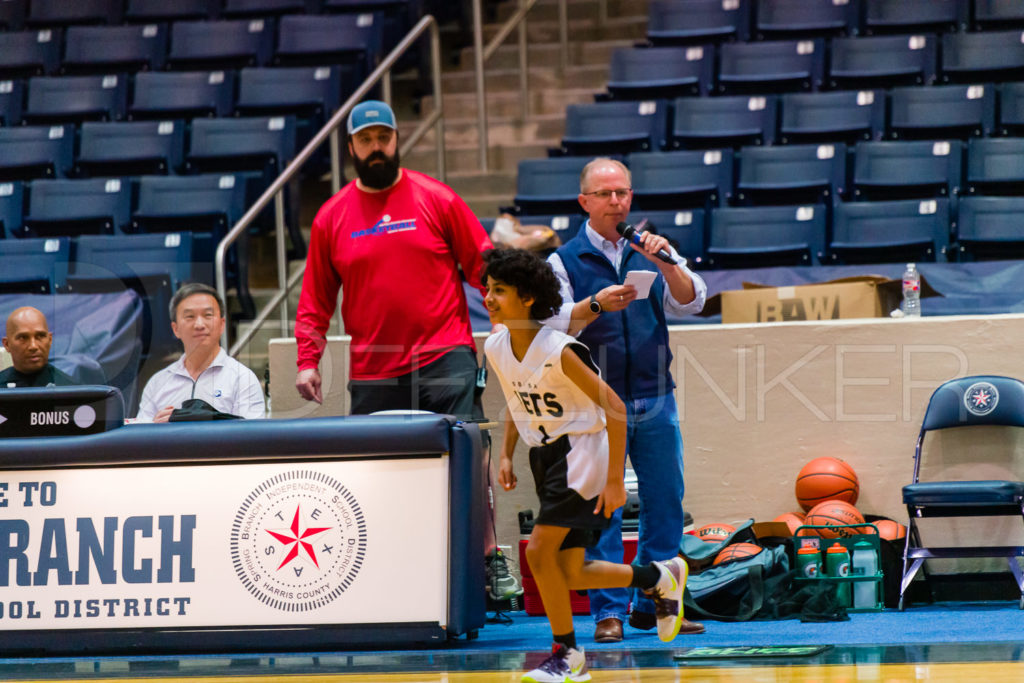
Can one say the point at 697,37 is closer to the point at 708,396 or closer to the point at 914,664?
the point at 708,396

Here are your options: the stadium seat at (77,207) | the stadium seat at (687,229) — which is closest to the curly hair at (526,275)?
the stadium seat at (687,229)

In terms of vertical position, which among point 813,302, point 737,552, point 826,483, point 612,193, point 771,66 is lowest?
point 737,552

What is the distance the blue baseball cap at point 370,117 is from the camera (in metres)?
5.37

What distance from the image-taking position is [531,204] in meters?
8.63

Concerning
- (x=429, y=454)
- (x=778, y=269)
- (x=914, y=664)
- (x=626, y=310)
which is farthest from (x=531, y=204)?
(x=914, y=664)

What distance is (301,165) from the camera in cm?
862

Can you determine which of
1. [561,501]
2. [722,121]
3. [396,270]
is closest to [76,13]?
[722,121]

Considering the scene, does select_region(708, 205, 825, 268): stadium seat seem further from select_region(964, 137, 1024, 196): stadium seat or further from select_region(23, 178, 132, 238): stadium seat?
select_region(23, 178, 132, 238): stadium seat

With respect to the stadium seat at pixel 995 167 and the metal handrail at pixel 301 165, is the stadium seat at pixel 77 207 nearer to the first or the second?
the metal handrail at pixel 301 165

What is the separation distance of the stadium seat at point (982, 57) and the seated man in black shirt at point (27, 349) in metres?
6.57

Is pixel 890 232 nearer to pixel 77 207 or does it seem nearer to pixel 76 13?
pixel 77 207

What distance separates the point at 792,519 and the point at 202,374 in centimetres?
291

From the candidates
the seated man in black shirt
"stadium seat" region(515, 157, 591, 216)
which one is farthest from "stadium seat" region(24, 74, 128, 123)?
the seated man in black shirt

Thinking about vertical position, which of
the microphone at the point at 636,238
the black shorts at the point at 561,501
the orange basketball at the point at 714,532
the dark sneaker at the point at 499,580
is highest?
the microphone at the point at 636,238
